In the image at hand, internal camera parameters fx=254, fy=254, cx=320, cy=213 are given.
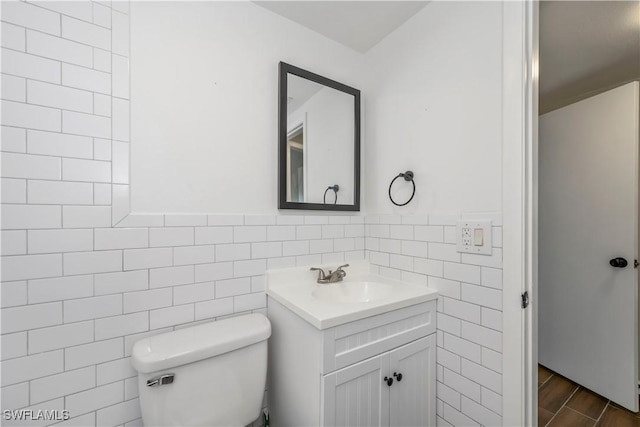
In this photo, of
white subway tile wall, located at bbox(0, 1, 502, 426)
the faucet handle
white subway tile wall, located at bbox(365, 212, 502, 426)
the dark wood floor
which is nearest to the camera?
white subway tile wall, located at bbox(0, 1, 502, 426)

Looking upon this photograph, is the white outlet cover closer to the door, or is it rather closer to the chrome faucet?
the chrome faucet

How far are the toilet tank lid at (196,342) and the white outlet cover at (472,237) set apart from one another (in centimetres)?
92

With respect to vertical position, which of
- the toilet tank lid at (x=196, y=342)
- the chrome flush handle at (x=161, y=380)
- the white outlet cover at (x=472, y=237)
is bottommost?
the chrome flush handle at (x=161, y=380)

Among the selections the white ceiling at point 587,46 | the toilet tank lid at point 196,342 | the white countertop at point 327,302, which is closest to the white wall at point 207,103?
the white countertop at point 327,302

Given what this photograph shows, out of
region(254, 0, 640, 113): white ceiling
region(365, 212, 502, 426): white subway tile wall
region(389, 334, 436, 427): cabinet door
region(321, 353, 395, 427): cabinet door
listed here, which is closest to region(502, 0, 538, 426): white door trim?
region(365, 212, 502, 426): white subway tile wall

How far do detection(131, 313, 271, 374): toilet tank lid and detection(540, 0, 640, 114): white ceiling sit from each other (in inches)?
82.5

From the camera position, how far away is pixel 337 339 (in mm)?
906

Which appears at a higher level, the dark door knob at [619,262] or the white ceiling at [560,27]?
the white ceiling at [560,27]

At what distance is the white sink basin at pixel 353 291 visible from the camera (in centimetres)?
132

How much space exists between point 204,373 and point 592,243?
247 cm

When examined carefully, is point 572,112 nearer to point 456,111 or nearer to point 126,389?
point 456,111

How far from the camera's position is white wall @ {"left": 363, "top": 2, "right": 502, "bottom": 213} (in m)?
1.05

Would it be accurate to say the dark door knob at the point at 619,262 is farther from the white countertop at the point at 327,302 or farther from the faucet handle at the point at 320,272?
the faucet handle at the point at 320,272

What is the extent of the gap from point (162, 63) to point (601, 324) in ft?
9.76
